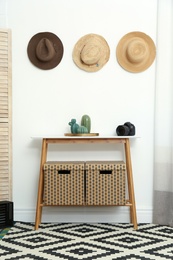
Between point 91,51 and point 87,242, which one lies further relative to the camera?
point 91,51

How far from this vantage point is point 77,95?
3.36m

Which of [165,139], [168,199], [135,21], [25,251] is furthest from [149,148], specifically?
[25,251]

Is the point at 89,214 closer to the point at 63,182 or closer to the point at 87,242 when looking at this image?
the point at 63,182

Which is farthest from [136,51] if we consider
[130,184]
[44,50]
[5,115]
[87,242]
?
[87,242]

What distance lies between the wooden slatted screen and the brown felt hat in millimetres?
203

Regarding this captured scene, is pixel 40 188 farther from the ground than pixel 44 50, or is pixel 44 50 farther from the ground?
pixel 44 50

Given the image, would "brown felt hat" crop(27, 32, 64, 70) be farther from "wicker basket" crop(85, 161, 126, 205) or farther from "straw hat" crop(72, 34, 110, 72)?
"wicker basket" crop(85, 161, 126, 205)

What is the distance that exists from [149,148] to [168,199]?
45 cm

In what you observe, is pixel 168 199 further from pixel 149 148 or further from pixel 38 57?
pixel 38 57

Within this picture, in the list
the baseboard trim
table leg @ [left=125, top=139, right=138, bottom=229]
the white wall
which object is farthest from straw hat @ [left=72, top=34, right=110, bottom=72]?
the baseboard trim

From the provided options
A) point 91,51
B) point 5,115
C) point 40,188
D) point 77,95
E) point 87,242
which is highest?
point 91,51

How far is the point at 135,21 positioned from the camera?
3342 millimetres

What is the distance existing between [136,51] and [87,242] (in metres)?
1.61

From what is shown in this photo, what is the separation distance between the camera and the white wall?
3344 mm
